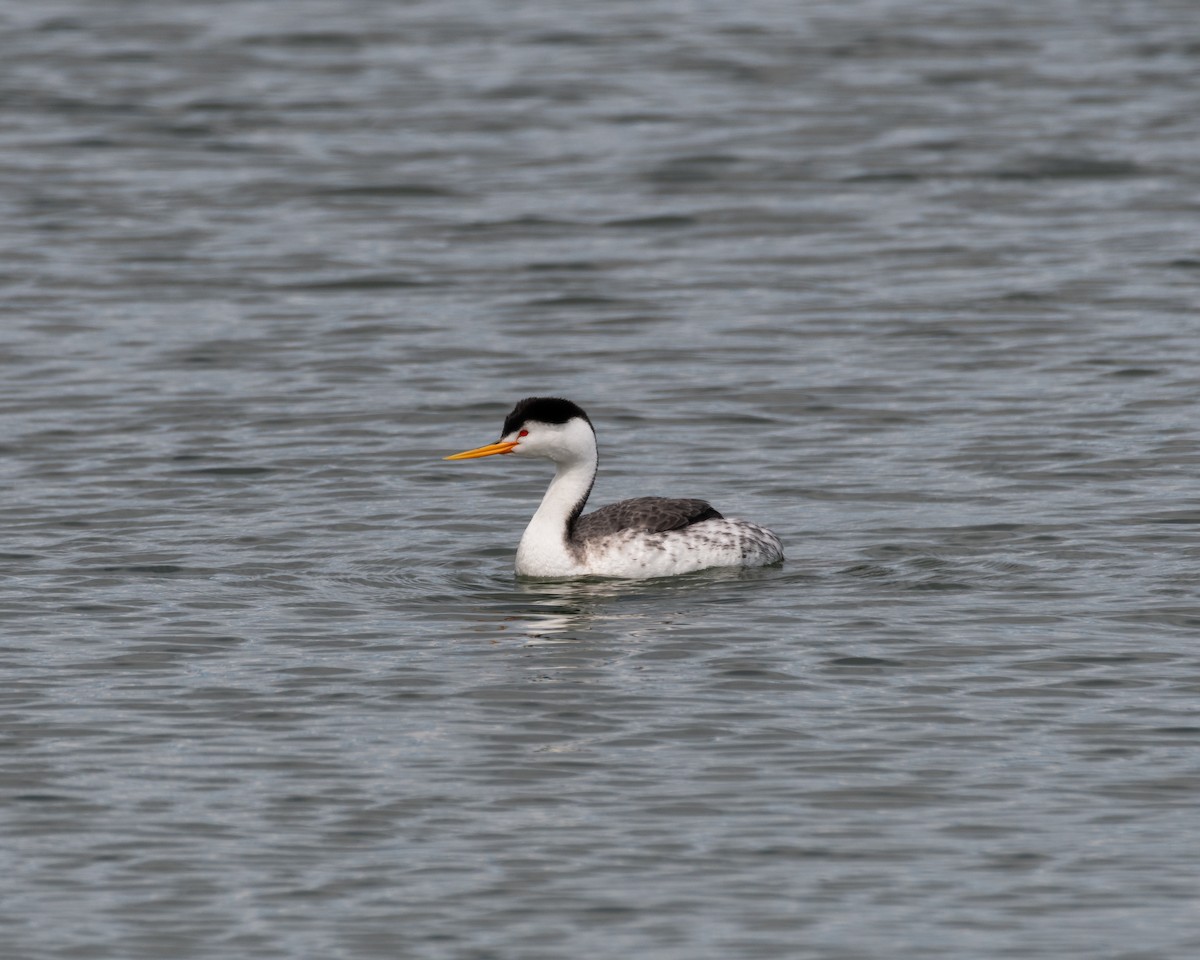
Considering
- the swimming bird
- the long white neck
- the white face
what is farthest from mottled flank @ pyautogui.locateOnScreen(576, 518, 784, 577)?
the white face

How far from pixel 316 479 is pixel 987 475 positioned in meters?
5.36

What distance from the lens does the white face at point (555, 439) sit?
16875mm

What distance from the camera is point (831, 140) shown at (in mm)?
34125

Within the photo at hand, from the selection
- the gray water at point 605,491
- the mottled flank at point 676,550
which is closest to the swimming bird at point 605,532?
the mottled flank at point 676,550

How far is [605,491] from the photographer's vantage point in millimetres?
19766

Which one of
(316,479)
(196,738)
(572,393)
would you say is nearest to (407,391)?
(572,393)

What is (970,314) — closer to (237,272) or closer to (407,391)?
(407,391)

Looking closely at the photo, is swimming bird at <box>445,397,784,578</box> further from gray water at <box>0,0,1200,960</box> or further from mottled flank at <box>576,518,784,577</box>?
gray water at <box>0,0,1200,960</box>

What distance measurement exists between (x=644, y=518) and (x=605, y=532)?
286 mm

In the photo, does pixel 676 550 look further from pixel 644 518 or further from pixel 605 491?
pixel 605 491

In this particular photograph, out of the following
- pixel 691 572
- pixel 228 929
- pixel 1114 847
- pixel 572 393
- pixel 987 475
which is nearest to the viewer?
pixel 228 929

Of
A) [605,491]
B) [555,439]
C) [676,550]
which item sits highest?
[555,439]

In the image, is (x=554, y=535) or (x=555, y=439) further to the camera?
(x=555, y=439)

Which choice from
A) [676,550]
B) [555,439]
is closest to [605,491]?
[555,439]
